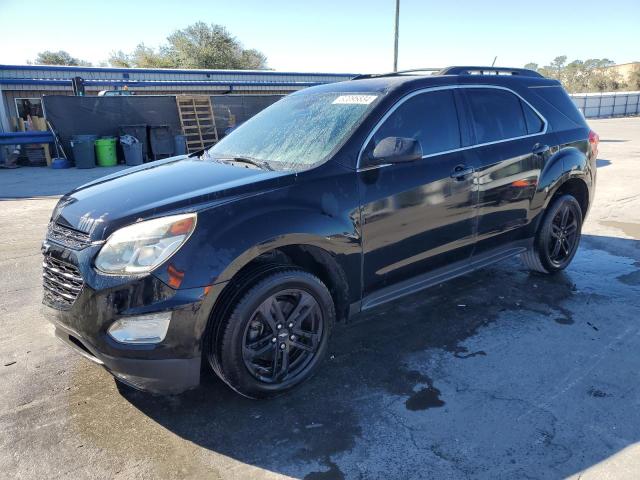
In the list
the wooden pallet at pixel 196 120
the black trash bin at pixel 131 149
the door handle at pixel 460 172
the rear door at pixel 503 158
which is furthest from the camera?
the wooden pallet at pixel 196 120

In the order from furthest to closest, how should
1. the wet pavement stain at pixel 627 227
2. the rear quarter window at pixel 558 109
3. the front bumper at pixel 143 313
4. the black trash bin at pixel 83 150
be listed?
the black trash bin at pixel 83 150 < the wet pavement stain at pixel 627 227 < the rear quarter window at pixel 558 109 < the front bumper at pixel 143 313

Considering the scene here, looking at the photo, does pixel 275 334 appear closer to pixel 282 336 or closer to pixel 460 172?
pixel 282 336

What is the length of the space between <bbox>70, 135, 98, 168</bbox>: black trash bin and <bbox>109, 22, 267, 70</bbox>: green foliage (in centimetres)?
3688

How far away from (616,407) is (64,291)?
127 inches

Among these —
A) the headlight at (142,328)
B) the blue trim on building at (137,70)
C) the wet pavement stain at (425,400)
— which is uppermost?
the blue trim on building at (137,70)

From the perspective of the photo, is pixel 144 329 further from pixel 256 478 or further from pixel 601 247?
pixel 601 247

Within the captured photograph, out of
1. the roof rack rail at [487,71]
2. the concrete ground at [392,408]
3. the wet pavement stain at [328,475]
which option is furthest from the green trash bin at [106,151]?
the wet pavement stain at [328,475]

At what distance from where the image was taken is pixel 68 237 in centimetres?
280

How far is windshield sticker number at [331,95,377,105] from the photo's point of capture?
3480 millimetres

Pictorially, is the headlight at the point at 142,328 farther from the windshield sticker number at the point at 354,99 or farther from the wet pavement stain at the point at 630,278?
the wet pavement stain at the point at 630,278

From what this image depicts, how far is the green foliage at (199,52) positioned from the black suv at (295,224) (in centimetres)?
4893

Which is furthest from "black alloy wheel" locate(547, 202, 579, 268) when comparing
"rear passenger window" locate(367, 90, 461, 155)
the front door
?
"rear passenger window" locate(367, 90, 461, 155)

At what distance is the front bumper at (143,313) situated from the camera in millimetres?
2475

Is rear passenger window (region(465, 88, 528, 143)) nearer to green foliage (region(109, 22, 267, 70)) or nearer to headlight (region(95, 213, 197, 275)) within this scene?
headlight (region(95, 213, 197, 275))
